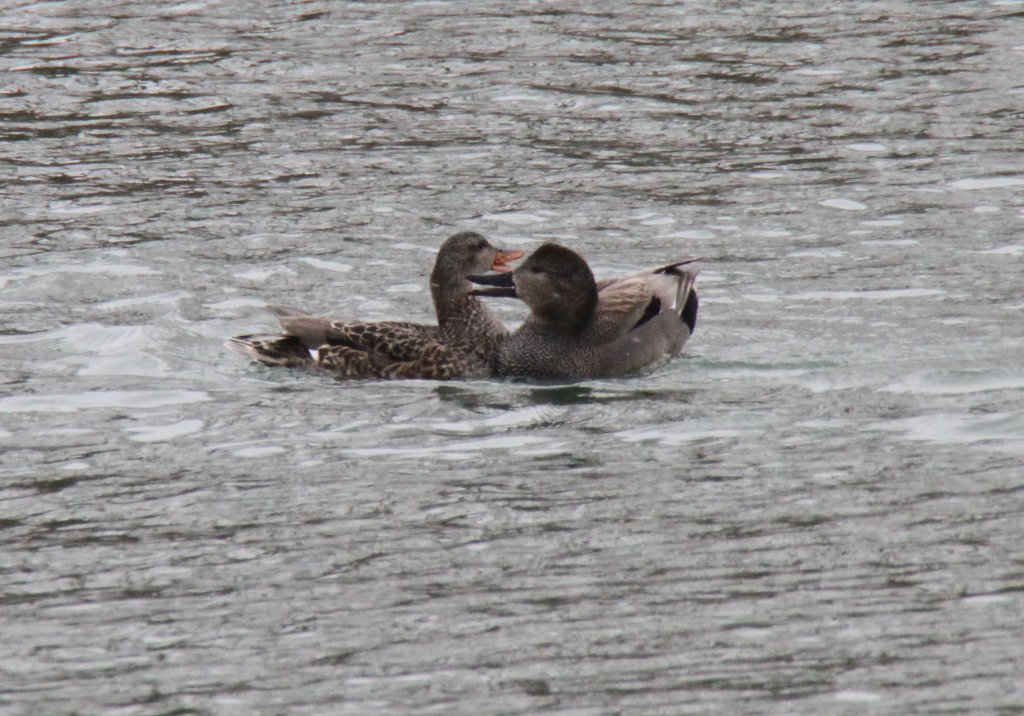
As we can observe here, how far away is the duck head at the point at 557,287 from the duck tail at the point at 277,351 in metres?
1.05

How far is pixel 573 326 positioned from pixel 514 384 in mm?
480

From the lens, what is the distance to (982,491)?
8734 mm

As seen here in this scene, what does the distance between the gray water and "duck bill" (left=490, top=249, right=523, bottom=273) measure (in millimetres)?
1090

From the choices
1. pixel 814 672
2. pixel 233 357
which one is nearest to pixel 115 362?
pixel 233 357

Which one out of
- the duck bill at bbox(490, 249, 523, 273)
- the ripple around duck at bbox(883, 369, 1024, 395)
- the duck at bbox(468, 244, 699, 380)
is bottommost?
the ripple around duck at bbox(883, 369, 1024, 395)

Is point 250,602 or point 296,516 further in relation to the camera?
point 296,516

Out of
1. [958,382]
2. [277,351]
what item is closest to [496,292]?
[277,351]

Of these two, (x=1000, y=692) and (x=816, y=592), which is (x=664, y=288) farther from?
(x=1000, y=692)

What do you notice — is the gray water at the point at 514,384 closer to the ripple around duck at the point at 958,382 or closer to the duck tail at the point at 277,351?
the ripple around duck at the point at 958,382

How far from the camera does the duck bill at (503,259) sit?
1234 cm

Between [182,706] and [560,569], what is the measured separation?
175 cm

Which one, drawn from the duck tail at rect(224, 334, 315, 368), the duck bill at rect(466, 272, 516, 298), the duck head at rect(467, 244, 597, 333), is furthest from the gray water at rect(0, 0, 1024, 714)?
the duck bill at rect(466, 272, 516, 298)

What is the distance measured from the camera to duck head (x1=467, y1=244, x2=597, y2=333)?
1166 cm

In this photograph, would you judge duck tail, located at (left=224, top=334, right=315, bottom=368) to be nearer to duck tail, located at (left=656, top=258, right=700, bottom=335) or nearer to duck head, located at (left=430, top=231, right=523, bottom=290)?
duck head, located at (left=430, top=231, right=523, bottom=290)
